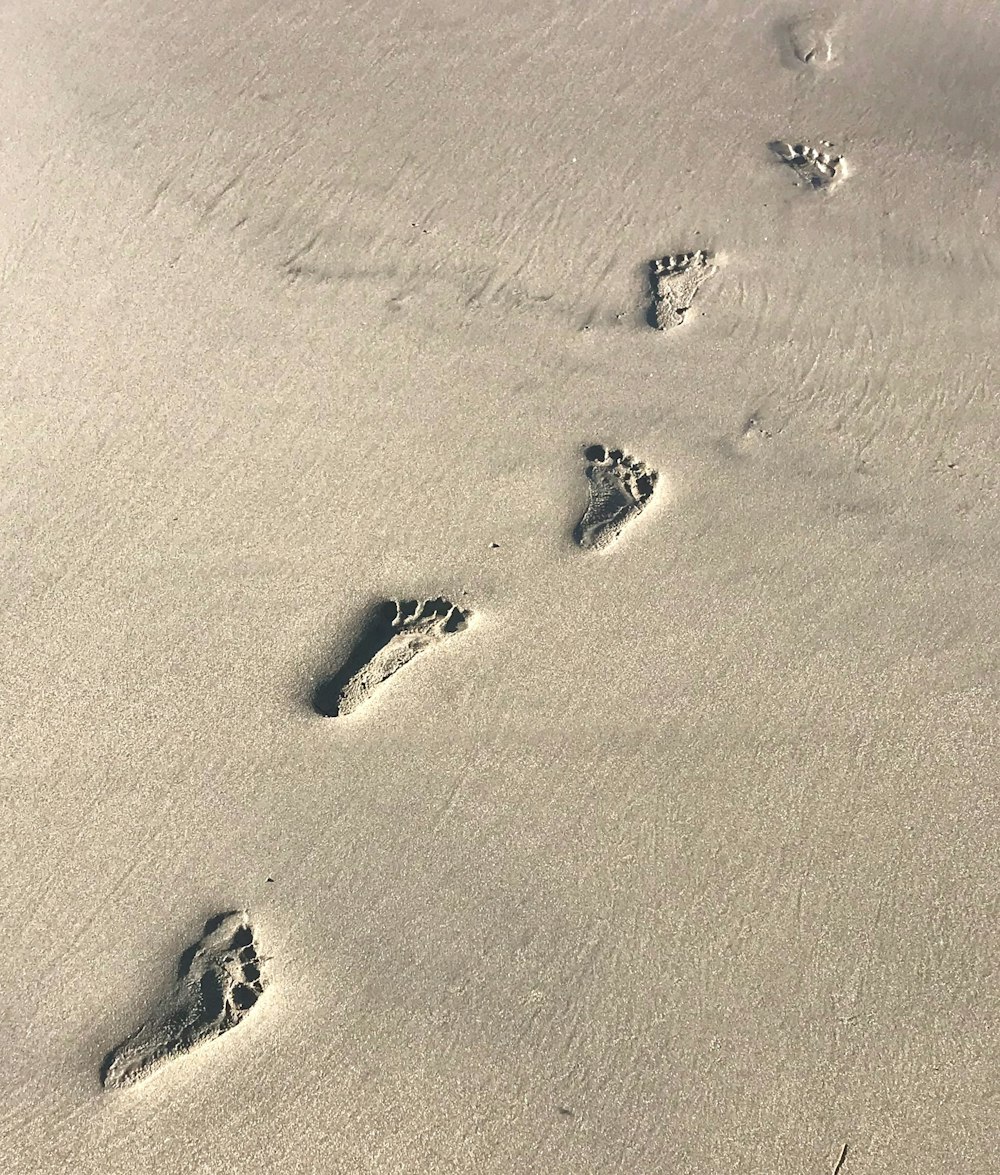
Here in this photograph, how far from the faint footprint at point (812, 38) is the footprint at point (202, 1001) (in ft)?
19.0

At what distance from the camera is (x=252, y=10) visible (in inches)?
214

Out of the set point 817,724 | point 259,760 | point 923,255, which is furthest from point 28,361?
point 923,255

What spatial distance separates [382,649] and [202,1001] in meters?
1.66

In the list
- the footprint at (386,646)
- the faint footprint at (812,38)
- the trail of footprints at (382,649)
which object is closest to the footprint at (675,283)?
the trail of footprints at (382,649)

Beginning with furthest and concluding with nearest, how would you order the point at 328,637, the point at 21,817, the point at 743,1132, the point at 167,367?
the point at 167,367
the point at 328,637
the point at 21,817
the point at 743,1132

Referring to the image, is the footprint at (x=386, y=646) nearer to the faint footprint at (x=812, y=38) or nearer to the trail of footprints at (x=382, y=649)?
the trail of footprints at (x=382, y=649)

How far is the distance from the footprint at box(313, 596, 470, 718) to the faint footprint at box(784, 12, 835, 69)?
13.6 feet

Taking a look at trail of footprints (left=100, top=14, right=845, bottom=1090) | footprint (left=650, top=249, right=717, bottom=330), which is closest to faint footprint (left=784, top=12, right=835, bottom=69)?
trail of footprints (left=100, top=14, right=845, bottom=1090)

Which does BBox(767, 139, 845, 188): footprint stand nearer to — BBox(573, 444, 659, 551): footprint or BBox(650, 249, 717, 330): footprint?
BBox(650, 249, 717, 330): footprint

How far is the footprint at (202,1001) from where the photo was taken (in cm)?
361

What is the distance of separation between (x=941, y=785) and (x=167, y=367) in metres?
4.31

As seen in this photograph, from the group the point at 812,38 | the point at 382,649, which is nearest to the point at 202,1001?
the point at 382,649

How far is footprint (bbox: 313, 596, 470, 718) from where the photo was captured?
407 centimetres

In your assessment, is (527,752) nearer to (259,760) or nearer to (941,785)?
(259,760)
